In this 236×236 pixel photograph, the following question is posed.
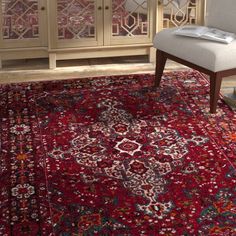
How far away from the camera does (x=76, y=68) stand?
4371mm

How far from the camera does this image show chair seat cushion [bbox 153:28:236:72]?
329cm

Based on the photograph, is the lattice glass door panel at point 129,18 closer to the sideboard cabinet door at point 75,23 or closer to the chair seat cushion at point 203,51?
the sideboard cabinet door at point 75,23

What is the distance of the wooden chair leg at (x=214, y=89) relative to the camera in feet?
11.0

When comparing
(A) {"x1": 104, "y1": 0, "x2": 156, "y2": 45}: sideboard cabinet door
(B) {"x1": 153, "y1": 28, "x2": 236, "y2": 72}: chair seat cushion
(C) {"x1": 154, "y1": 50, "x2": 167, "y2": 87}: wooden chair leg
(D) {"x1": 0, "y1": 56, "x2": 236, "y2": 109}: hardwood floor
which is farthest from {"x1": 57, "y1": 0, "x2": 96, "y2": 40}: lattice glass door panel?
(B) {"x1": 153, "y1": 28, "x2": 236, "y2": 72}: chair seat cushion

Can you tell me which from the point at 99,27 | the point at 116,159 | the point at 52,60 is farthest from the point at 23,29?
the point at 116,159

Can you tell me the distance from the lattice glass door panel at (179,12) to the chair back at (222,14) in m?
0.52

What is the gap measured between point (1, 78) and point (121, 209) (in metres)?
2.03

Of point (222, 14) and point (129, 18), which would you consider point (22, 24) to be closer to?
point (129, 18)

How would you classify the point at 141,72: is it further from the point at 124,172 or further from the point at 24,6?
the point at 124,172

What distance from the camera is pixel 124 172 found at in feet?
9.05

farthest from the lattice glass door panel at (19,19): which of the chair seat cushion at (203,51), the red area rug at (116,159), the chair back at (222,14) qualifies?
the chair back at (222,14)

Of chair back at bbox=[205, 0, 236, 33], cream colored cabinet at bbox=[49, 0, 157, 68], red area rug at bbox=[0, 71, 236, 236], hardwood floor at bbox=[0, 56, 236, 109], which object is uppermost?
chair back at bbox=[205, 0, 236, 33]

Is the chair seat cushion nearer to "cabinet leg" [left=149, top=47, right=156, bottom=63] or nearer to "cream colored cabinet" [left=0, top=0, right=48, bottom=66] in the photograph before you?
"cabinet leg" [left=149, top=47, right=156, bottom=63]

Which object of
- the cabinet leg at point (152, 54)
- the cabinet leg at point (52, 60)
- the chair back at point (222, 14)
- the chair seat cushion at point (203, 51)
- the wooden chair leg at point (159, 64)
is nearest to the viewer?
the chair seat cushion at point (203, 51)
